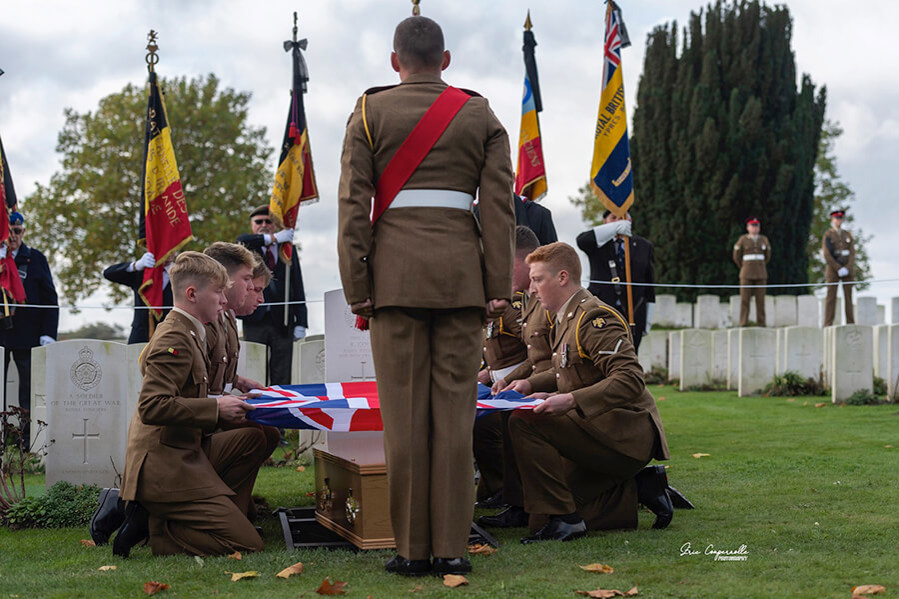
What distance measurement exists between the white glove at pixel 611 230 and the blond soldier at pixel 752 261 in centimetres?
1278

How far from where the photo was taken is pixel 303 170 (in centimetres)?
1082

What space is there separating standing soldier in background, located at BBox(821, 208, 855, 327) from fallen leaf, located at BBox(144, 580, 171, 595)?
17.5 m

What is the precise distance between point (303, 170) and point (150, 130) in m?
1.73

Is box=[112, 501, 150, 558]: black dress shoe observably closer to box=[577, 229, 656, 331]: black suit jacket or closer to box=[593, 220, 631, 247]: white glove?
box=[577, 229, 656, 331]: black suit jacket

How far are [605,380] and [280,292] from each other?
5835 millimetres

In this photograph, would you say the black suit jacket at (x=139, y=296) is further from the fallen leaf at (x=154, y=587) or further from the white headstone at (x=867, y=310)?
the white headstone at (x=867, y=310)

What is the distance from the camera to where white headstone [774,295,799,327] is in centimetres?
2627

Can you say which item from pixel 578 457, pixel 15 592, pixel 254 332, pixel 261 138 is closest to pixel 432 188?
pixel 578 457

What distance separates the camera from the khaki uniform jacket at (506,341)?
630cm

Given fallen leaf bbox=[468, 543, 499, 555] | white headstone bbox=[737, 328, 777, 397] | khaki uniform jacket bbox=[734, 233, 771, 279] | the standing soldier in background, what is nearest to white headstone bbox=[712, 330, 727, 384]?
white headstone bbox=[737, 328, 777, 397]

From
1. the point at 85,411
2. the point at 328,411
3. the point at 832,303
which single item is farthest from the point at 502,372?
the point at 832,303

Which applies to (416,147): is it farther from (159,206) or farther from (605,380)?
(159,206)

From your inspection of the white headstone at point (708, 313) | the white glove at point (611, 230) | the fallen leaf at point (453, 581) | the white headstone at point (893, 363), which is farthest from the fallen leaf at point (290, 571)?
the white headstone at point (708, 313)

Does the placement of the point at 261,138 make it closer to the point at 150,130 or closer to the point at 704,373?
the point at 704,373
